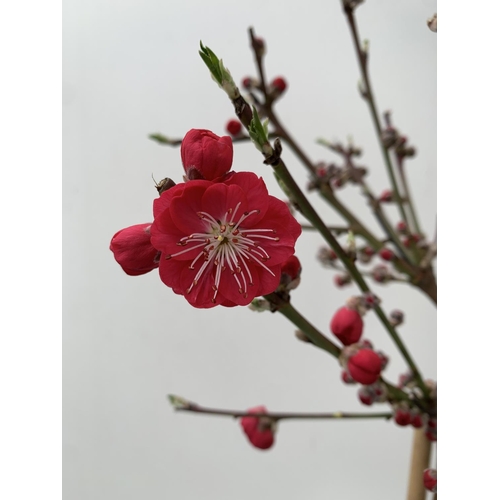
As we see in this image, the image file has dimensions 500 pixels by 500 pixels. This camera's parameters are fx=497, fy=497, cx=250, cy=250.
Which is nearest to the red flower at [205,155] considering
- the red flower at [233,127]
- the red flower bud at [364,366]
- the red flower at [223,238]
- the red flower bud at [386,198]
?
the red flower at [223,238]

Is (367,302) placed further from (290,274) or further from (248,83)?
(248,83)

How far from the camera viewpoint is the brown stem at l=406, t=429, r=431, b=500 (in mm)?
387

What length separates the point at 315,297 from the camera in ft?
2.38

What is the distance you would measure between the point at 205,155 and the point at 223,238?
0.13 feet

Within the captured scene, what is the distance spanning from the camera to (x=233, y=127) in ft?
1.50

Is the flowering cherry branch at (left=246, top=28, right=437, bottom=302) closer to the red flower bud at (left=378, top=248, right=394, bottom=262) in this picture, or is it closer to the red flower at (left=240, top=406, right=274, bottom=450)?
the red flower bud at (left=378, top=248, right=394, bottom=262)

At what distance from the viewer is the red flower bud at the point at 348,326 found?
33 centimetres

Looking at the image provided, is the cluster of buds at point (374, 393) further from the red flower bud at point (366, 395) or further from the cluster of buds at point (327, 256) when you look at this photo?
Result: the cluster of buds at point (327, 256)

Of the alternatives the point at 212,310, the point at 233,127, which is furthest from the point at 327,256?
the point at 212,310

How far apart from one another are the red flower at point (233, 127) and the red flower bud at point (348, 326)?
8.3 inches

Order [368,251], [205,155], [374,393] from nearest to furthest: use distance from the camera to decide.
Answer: [205,155], [374,393], [368,251]

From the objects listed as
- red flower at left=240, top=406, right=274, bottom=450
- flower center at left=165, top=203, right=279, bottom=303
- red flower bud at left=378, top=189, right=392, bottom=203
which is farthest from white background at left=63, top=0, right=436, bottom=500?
flower center at left=165, top=203, right=279, bottom=303
